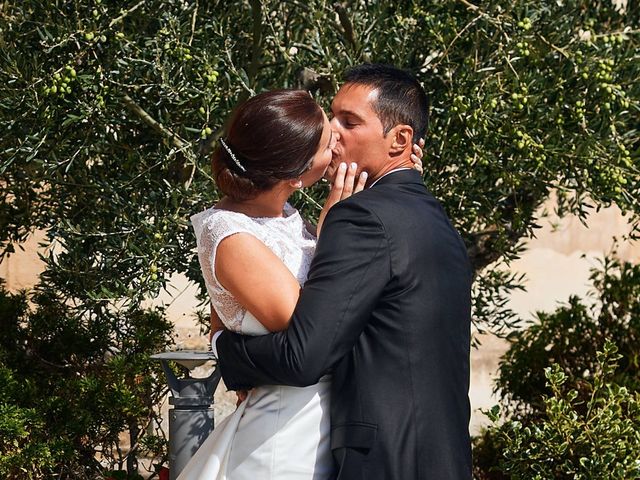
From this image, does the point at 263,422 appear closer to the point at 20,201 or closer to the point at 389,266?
the point at 389,266

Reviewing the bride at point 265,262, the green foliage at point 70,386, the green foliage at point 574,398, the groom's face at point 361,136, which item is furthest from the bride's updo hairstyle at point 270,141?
the green foliage at point 70,386

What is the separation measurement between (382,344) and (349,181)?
16.9 inches

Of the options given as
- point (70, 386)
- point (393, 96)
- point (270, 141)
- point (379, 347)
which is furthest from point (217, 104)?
point (379, 347)

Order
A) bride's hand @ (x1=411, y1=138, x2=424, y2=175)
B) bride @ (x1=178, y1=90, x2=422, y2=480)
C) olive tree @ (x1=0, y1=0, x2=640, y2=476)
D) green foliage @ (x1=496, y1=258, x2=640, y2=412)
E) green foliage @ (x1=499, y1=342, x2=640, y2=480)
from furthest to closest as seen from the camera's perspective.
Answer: green foliage @ (x1=496, y1=258, x2=640, y2=412)
green foliage @ (x1=499, y1=342, x2=640, y2=480)
olive tree @ (x1=0, y1=0, x2=640, y2=476)
bride's hand @ (x1=411, y1=138, x2=424, y2=175)
bride @ (x1=178, y1=90, x2=422, y2=480)

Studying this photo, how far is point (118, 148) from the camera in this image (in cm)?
461

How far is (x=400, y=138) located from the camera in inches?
100

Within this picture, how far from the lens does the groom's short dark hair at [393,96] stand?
2.54 m

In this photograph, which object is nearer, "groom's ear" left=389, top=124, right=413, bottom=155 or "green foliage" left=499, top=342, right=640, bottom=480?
"groom's ear" left=389, top=124, right=413, bottom=155

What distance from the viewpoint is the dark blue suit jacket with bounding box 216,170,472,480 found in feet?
7.21

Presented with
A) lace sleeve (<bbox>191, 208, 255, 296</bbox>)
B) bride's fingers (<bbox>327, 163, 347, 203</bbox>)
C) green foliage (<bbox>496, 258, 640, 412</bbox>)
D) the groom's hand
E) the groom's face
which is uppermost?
green foliage (<bbox>496, 258, 640, 412</bbox>)

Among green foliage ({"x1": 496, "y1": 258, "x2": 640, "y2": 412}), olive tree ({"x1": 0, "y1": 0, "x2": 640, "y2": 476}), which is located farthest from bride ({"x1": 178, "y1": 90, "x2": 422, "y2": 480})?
green foliage ({"x1": 496, "y1": 258, "x2": 640, "y2": 412})

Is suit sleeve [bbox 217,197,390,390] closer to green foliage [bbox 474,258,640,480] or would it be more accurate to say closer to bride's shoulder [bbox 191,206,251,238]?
bride's shoulder [bbox 191,206,251,238]

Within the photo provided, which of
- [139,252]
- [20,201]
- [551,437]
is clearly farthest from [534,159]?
[20,201]

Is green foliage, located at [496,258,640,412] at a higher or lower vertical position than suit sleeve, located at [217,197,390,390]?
higher
